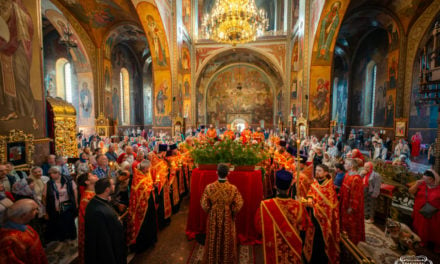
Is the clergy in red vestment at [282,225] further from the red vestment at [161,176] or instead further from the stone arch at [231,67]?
the stone arch at [231,67]

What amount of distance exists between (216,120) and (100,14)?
17.9 meters

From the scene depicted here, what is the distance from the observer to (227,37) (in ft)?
36.3

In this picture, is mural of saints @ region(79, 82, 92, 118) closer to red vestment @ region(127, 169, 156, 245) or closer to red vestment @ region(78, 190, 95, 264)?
red vestment @ region(127, 169, 156, 245)

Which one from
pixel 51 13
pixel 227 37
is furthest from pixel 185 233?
pixel 51 13

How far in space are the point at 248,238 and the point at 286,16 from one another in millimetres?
21539

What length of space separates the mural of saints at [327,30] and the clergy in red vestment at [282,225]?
41.8ft

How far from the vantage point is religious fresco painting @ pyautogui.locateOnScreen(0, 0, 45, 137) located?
4.75m

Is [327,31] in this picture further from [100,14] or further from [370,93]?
[100,14]

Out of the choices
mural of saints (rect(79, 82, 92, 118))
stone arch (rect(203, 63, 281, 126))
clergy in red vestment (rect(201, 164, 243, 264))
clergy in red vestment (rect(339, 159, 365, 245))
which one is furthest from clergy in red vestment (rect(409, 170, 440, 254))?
stone arch (rect(203, 63, 281, 126))

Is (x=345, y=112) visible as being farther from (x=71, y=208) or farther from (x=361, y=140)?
(x=71, y=208)

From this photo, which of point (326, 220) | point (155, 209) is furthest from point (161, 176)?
point (326, 220)

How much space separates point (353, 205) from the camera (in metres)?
3.58

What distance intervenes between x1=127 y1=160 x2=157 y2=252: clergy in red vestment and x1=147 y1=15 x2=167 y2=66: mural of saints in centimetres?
1230

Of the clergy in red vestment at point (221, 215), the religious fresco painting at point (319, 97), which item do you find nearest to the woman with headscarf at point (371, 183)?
the clergy in red vestment at point (221, 215)
